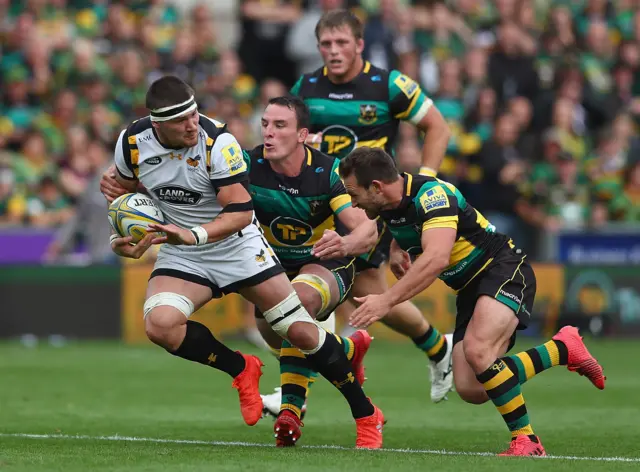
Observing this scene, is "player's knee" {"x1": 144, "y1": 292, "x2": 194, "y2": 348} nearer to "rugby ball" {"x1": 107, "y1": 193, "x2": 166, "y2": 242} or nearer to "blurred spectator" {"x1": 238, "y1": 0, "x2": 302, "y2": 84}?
"rugby ball" {"x1": 107, "y1": 193, "x2": 166, "y2": 242}

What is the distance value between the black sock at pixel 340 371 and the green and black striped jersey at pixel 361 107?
7.39ft

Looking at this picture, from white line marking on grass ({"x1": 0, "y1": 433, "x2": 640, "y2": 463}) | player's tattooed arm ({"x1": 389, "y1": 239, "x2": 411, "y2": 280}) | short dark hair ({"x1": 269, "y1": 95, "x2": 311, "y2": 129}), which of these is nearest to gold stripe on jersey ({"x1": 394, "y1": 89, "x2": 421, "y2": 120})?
short dark hair ({"x1": 269, "y1": 95, "x2": 311, "y2": 129})

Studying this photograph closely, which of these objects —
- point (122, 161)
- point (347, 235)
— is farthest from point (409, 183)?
point (122, 161)

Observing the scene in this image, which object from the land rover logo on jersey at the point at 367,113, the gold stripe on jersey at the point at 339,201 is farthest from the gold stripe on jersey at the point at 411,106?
the gold stripe on jersey at the point at 339,201

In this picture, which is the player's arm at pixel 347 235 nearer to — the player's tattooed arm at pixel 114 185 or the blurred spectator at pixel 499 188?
Result: the player's tattooed arm at pixel 114 185

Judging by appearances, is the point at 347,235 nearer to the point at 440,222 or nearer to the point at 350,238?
the point at 350,238

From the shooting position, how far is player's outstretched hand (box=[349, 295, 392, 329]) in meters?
7.49

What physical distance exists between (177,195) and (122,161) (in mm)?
418

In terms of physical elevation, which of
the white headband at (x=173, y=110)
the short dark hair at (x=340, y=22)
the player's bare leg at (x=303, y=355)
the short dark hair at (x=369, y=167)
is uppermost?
the short dark hair at (x=340, y=22)

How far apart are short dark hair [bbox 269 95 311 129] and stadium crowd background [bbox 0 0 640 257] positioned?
24.8 ft

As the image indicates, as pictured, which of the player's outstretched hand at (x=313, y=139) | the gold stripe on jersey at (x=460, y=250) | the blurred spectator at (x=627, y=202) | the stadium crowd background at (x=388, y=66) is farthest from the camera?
the blurred spectator at (x=627, y=202)

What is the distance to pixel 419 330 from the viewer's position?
10.5 m

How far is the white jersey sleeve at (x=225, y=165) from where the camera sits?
8172 millimetres

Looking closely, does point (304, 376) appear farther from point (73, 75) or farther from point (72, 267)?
point (73, 75)
